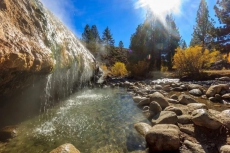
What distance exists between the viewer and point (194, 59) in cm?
1501

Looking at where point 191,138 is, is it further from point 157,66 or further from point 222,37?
point 157,66

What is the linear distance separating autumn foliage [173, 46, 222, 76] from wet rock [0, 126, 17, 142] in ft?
54.5

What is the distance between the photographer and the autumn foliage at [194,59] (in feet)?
48.9

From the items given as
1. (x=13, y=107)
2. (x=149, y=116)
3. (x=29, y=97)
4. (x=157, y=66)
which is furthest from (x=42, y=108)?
(x=157, y=66)

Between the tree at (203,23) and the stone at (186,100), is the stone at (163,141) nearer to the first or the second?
the stone at (186,100)

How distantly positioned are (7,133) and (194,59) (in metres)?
16.9

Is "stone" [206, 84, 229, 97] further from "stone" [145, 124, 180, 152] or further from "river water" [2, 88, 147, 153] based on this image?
"stone" [145, 124, 180, 152]

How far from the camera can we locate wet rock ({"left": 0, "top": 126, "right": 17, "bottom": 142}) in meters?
3.37

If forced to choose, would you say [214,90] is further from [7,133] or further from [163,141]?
[7,133]

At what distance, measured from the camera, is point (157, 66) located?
33031 millimetres

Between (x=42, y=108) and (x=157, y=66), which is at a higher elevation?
(x=157, y=66)

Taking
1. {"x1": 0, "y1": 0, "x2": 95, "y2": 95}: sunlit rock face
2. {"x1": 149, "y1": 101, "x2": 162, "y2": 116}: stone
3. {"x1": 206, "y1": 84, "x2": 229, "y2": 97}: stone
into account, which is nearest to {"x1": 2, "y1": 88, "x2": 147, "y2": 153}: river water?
{"x1": 149, "y1": 101, "x2": 162, "y2": 116}: stone

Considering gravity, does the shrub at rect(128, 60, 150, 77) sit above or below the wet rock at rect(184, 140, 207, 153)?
above

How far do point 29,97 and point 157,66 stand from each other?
31.2 metres
